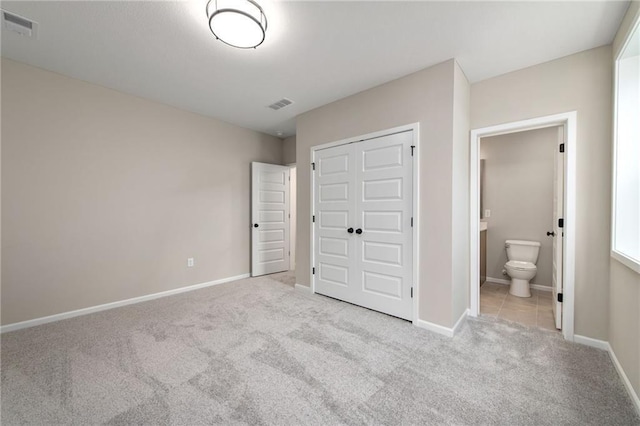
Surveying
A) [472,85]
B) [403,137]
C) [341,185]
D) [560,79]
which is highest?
[472,85]

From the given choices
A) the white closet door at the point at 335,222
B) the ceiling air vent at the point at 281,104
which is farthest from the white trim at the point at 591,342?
the ceiling air vent at the point at 281,104

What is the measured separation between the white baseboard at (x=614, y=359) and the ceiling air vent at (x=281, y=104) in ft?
13.0

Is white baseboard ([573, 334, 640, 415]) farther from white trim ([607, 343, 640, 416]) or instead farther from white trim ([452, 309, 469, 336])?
white trim ([452, 309, 469, 336])

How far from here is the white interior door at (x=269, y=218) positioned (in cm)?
466

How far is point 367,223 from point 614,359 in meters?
2.28

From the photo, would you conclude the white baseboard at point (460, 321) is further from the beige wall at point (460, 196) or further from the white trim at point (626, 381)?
the white trim at point (626, 381)

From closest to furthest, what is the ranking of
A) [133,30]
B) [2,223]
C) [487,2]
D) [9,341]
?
[487,2] < [133,30] < [9,341] < [2,223]

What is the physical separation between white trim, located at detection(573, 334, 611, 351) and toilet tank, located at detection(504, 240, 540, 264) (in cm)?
173

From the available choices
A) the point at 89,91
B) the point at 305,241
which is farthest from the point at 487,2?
the point at 89,91

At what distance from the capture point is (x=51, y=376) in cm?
185

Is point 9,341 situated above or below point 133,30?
below

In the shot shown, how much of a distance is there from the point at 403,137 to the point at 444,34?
94 cm

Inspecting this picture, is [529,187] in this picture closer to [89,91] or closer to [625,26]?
[625,26]

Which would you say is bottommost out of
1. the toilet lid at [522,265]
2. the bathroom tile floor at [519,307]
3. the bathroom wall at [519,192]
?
the bathroom tile floor at [519,307]
